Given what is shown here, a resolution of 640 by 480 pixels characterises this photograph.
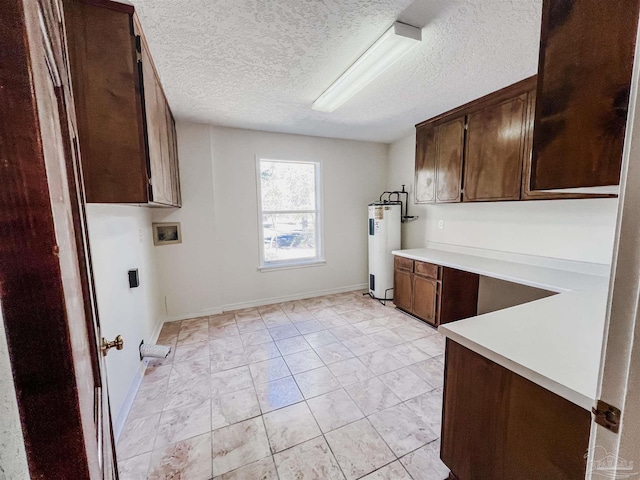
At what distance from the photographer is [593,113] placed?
645 mm

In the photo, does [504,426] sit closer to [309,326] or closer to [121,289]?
[309,326]

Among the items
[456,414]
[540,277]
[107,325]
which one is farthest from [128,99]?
[540,277]

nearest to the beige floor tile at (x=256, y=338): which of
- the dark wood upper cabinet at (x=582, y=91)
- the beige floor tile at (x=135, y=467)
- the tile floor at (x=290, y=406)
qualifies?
the tile floor at (x=290, y=406)

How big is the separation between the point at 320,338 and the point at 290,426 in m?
1.19

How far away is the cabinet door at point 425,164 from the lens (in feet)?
10.9

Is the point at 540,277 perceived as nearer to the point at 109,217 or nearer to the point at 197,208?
the point at 109,217

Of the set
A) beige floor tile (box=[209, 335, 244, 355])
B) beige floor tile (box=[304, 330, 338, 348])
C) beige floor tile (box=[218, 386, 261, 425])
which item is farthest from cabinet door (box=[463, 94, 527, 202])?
beige floor tile (box=[209, 335, 244, 355])

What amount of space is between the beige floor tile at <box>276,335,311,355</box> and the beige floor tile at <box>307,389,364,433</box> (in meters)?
0.71

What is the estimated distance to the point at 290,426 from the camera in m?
1.75

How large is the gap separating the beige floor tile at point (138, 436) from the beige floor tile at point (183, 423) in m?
0.04

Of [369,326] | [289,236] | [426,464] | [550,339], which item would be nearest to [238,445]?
[426,464]

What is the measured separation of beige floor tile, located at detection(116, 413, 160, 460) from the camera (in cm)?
158

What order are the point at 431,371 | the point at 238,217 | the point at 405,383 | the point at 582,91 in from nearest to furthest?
1. the point at 582,91
2. the point at 405,383
3. the point at 431,371
4. the point at 238,217

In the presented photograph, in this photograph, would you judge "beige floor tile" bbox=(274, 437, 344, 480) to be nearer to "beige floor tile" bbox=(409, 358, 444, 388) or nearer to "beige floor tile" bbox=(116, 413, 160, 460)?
"beige floor tile" bbox=(116, 413, 160, 460)
